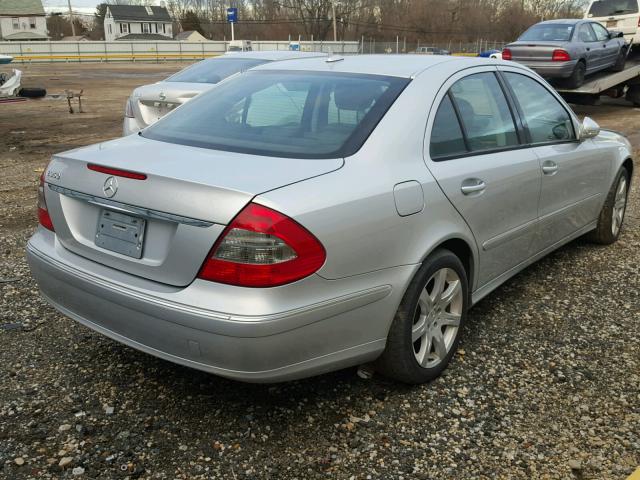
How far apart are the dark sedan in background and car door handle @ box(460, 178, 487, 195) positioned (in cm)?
1109

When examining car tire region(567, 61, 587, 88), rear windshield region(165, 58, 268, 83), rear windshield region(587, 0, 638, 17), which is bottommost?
car tire region(567, 61, 587, 88)

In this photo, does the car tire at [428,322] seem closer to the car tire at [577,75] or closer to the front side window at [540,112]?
the front side window at [540,112]

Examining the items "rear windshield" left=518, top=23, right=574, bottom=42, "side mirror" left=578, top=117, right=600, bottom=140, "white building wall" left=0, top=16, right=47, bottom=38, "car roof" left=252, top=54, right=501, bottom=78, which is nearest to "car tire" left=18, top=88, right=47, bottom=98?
"rear windshield" left=518, top=23, right=574, bottom=42

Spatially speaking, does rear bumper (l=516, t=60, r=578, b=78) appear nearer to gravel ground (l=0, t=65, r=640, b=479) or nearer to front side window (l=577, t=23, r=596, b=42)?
front side window (l=577, t=23, r=596, b=42)

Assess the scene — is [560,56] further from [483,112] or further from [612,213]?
[483,112]

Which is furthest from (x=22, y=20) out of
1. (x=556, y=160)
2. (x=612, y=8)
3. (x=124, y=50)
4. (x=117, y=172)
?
(x=117, y=172)

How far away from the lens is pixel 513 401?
3043mm

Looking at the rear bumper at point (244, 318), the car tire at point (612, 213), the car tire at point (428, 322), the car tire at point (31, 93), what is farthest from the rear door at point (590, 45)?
the car tire at point (31, 93)

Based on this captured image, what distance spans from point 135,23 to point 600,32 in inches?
3631

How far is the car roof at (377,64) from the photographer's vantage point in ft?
11.0

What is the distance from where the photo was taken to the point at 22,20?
86.6m

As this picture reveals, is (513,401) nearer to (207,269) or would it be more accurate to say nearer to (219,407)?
(219,407)

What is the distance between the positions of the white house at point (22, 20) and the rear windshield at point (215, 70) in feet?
289

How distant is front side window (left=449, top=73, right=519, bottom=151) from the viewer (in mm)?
3393
